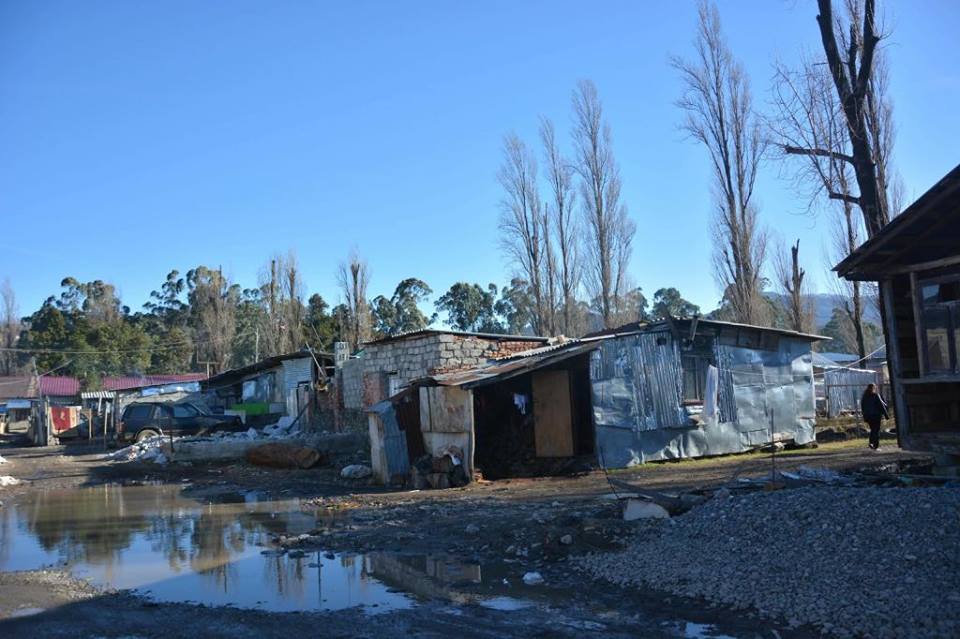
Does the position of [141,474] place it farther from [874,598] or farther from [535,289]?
[535,289]

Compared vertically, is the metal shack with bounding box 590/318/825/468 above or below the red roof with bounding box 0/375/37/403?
below

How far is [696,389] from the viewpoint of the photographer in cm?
1981

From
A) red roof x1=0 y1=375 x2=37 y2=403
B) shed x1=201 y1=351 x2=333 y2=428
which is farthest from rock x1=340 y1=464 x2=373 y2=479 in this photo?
red roof x1=0 y1=375 x2=37 y2=403

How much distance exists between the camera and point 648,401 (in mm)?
18703

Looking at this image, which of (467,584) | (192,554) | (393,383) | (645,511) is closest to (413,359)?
(393,383)

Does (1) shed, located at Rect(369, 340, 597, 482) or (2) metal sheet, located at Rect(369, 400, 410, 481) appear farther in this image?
(2) metal sheet, located at Rect(369, 400, 410, 481)

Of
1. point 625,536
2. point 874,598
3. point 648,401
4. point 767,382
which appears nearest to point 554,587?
point 625,536

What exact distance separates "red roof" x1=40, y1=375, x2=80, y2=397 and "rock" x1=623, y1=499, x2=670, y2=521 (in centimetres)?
4613

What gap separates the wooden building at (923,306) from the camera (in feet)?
36.2

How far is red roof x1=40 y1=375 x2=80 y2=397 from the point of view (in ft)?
159

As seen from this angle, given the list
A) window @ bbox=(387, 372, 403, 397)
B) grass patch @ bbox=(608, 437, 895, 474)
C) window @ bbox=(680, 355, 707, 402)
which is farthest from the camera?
window @ bbox=(387, 372, 403, 397)

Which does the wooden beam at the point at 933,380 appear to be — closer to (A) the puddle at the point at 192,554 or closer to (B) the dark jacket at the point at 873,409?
(B) the dark jacket at the point at 873,409

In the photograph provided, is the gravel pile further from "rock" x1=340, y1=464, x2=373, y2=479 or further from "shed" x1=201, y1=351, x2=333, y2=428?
"shed" x1=201, y1=351, x2=333, y2=428

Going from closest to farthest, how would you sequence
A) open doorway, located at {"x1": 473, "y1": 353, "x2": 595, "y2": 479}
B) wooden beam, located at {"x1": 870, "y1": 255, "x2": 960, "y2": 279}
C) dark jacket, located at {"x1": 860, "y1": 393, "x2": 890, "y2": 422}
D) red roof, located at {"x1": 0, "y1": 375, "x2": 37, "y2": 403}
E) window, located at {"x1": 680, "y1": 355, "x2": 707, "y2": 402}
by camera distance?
1. wooden beam, located at {"x1": 870, "y1": 255, "x2": 960, "y2": 279}
2. open doorway, located at {"x1": 473, "y1": 353, "x2": 595, "y2": 479}
3. dark jacket, located at {"x1": 860, "y1": 393, "x2": 890, "y2": 422}
4. window, located at {"x1": 680, "y1": 355, "x2": 707, "y2": 402}
5. red roof, located at {"x1": 0, "y1": 375, "x2": 37, "y2": 403}
